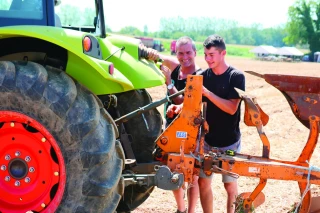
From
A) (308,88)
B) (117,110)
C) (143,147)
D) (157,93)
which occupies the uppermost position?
(308,88)

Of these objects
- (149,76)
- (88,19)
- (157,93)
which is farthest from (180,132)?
(157,93)

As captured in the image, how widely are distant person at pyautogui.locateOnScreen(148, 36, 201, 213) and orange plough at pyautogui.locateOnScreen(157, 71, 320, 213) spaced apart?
632 mm

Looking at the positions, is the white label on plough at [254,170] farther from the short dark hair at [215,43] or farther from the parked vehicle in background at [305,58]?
the parked vehicle in background at [305,58]

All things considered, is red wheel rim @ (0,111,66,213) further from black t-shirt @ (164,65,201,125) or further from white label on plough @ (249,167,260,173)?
black t-shirt @ (164,65,201,125)

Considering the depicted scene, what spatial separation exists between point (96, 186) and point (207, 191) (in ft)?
4.98

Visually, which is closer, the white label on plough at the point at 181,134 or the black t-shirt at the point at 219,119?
the white label on plough at the point at 181,134

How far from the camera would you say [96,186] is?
11.5 ft

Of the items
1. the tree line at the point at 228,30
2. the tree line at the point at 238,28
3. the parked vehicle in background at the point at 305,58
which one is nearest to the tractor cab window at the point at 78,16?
the tree line at the point at 238,28

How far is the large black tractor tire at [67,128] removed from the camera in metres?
3.44

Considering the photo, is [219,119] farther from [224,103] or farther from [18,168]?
[18,168]

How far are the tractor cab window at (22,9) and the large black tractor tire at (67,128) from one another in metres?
0.55

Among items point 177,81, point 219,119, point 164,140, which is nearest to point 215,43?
point 219,119

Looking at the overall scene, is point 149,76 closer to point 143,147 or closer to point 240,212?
point 143,147

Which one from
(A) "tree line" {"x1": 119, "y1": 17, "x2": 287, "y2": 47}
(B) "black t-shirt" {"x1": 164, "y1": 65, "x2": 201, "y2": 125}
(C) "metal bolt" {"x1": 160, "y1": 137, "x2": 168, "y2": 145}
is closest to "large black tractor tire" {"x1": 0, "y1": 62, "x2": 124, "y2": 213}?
(C) "metal bolt" {"x1": 160, "y1": 137, "x2": 168, "y2": 145}
